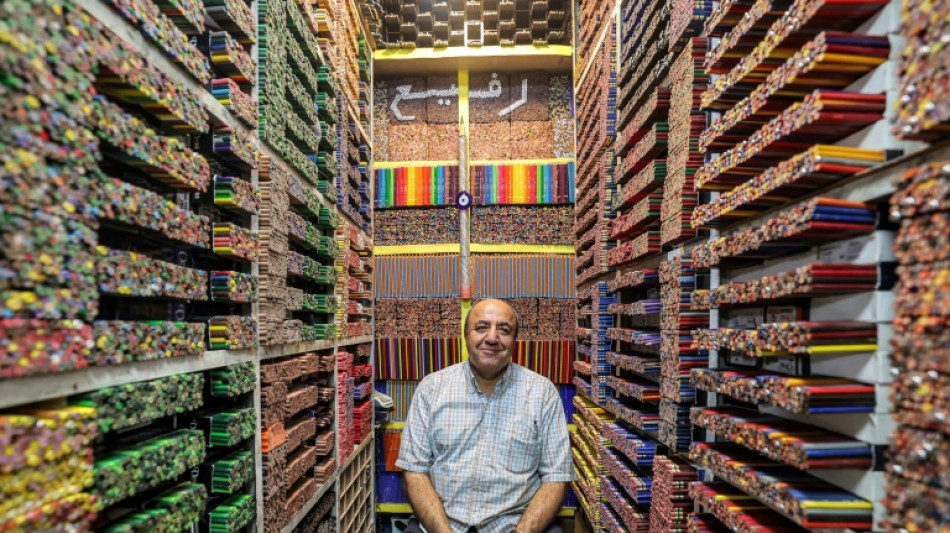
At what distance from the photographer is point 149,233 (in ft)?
5.04

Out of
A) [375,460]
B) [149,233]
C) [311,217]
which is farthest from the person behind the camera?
[375,460]

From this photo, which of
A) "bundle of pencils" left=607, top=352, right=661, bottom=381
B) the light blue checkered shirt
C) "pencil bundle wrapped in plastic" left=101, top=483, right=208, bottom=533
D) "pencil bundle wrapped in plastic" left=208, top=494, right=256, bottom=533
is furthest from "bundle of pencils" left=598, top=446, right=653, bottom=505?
"pencil bundle wrapped in plastic" left=101, top=483, right=208, bottom=533

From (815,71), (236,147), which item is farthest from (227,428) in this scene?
(815,71)

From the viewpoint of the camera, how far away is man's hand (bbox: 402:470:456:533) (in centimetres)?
216

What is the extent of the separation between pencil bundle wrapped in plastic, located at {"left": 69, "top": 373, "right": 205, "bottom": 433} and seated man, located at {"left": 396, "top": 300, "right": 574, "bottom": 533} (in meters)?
0.92

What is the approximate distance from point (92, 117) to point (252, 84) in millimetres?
1085

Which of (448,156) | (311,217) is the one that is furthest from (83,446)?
(448,156)

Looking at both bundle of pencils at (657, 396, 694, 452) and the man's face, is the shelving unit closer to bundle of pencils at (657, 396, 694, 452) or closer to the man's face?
the man's face

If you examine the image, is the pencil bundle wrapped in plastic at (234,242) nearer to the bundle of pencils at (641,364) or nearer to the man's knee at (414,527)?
the man's knee at (414,527)

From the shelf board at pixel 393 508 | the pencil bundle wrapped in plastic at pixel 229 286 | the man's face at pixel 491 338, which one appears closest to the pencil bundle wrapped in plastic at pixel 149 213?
the pencil bundle wrapped in plastic at pixel 229 286

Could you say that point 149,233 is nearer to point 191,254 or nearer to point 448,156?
point 191,254

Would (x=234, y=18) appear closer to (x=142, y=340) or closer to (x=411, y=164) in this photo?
(x=142, y=340)

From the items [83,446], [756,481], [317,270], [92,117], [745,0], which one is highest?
[745,0]

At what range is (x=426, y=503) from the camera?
87.0 inches
